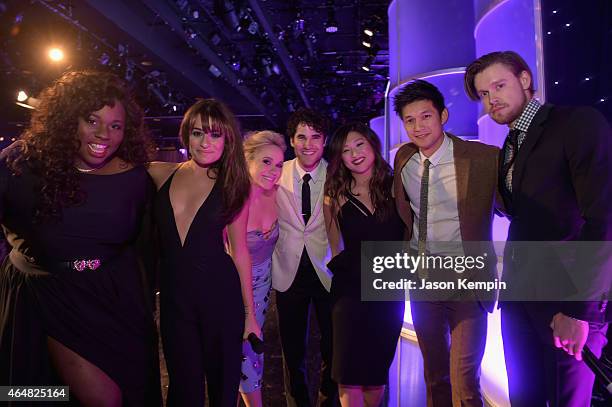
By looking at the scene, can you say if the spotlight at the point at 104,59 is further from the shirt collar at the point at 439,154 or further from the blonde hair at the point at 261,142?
the shirt collar at the point at 439,154

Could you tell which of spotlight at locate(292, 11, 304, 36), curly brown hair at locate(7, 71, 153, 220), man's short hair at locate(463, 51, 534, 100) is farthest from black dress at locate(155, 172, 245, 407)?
spotlight at locate(292, 11, 304, 36)

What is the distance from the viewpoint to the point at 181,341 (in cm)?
191

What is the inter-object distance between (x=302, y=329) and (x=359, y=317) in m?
0.48

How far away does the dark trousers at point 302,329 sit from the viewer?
257 centimetres

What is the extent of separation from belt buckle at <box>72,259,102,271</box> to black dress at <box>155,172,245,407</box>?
1.05ft

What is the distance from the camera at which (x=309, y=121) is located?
269 cm

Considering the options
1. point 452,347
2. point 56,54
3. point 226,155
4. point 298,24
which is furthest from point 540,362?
point 56,54

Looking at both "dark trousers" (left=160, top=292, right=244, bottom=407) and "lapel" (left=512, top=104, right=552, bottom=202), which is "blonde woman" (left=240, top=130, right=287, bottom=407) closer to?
"dark trousers" (left=160, top=292, right=244, bottom=407)

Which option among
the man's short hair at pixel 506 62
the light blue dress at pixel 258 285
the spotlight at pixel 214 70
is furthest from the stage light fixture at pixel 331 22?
the man's short hair at pixel 506 62

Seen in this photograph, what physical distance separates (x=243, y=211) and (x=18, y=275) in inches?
39.4

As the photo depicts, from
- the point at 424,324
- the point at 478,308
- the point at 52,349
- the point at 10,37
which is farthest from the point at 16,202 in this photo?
the point at 10,37

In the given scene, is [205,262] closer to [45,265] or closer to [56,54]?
[45,265]

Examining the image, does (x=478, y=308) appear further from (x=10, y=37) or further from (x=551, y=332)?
(x=10, y=37)

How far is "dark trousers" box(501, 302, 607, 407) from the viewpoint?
164 centimetres
